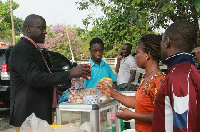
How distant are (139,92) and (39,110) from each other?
96cm

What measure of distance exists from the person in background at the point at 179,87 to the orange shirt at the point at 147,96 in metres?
0.56

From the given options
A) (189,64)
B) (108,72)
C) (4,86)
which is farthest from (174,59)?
(4,86)

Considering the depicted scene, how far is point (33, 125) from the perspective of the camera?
2.40 m

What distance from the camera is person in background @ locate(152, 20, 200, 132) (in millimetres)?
1431

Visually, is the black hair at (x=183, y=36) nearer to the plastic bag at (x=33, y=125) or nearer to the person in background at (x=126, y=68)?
the plastic bag at (x=33, y=125)

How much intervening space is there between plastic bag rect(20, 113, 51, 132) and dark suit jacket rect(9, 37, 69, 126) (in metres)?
0.19

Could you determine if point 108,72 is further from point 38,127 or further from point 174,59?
point 174,59

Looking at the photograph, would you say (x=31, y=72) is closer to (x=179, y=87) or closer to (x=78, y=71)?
(x=78, y=71)

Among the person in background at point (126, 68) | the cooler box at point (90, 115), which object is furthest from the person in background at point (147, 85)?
the person in background at point (126, 68)

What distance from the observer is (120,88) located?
4211mm

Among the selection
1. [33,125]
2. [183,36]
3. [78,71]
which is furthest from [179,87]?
[33,125]

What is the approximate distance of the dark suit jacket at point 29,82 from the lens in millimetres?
2521

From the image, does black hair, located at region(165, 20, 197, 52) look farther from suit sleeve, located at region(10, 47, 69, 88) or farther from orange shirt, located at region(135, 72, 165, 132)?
suit sleeve, located at region(10, 47, 69, 88)

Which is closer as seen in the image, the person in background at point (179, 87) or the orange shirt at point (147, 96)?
the person in background at point (179, 87)
